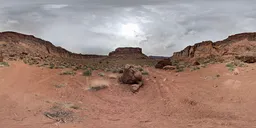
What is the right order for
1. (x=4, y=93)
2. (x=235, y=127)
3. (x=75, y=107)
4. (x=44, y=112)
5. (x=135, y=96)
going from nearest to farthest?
1. (x=235, y=127)
2. (x=44, y=112)
3. (x=75, y=107)
4. (x=4, y=93)
5. (x=135, y=96)

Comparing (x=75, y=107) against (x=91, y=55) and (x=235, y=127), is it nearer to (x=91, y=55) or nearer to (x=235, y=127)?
(x=235, y=127)

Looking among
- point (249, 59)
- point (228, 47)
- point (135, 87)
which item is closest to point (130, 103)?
point (135, 87)

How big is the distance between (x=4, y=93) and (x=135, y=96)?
555cm

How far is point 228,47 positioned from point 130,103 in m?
28.5

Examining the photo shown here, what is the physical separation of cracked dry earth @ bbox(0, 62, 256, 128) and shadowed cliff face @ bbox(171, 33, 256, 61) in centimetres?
1609

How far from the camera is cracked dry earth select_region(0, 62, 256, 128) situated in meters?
8.03

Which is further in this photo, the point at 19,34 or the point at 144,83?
the point at 19,34

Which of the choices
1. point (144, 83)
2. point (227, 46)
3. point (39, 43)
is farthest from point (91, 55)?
point (144, 83)

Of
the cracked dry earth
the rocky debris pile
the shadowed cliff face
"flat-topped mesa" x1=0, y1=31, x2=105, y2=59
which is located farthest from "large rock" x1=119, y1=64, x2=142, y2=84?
"flat-topped mesa" x1=0, y1=31, x2=105, y2=59

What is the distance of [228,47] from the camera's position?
117 feet

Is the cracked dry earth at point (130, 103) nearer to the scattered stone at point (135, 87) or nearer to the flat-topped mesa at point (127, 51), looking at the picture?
the scattered stone at point (135, 87)

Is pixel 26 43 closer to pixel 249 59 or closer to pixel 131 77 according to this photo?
pixel 131 77

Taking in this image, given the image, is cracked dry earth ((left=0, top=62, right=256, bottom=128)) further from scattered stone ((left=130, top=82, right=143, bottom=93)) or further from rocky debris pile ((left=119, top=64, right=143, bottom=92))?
rocky debris pile ((left=119, top=64, right=143, bottom=92))

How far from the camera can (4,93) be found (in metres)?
10.5
